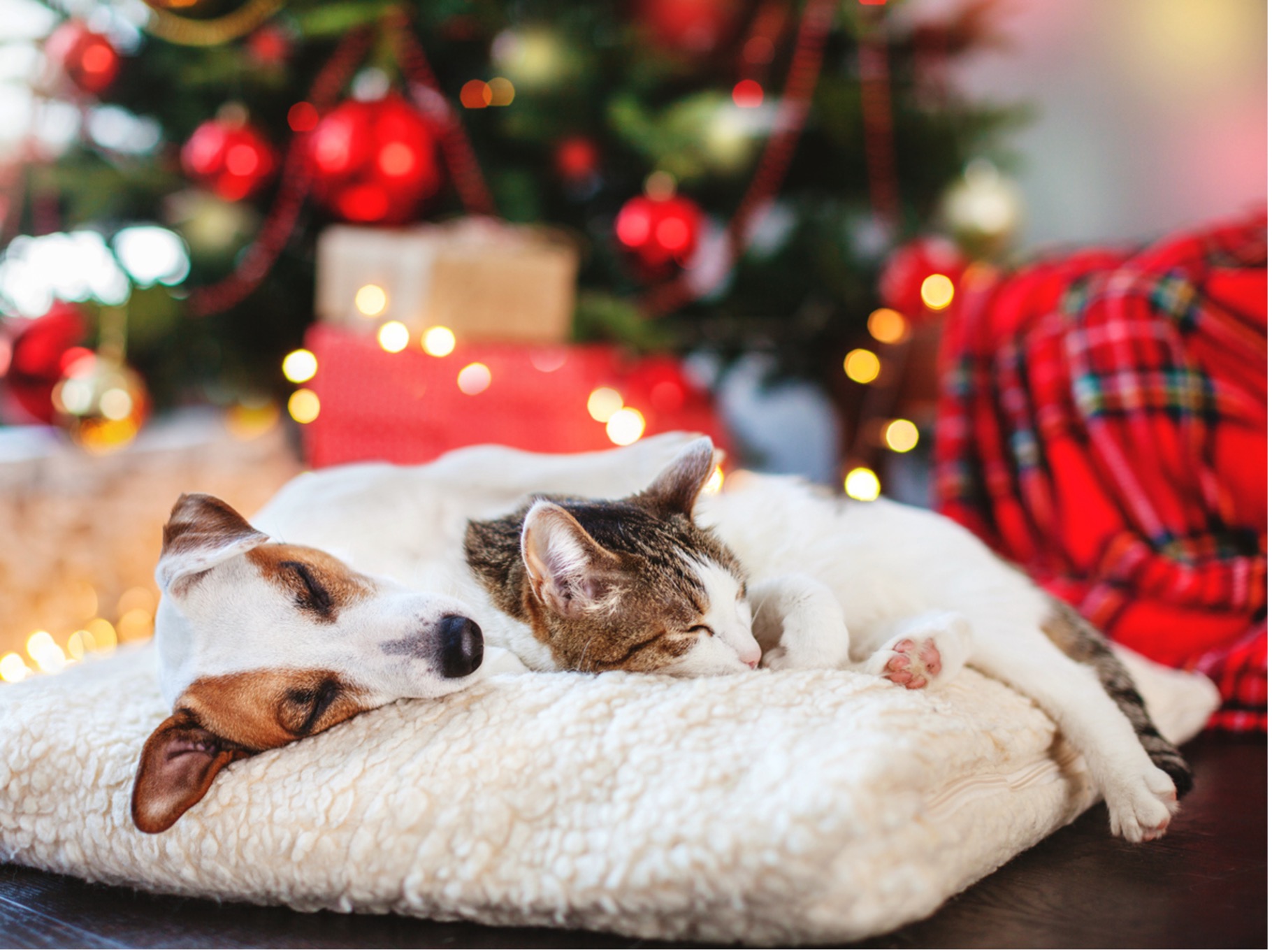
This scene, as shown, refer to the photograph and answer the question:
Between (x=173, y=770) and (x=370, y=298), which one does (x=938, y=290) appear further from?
(x=173, y=770)

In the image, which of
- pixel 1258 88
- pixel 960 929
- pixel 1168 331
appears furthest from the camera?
pixel 1258 88

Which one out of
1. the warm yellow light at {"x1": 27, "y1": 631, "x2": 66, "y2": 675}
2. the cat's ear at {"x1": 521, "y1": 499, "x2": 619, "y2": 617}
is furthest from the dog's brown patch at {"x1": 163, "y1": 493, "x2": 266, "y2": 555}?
the warm yellow light at {"x1": 27, "y1": 631, "x2": 66, "y2": 675}

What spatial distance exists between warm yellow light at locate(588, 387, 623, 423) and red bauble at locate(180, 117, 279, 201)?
0.91 m

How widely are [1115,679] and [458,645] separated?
65 centimetres

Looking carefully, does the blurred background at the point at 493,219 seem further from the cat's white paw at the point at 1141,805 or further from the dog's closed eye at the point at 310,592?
the dog's closed eye at the point at 310,592

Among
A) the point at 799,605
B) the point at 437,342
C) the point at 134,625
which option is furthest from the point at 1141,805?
the point at 134,625

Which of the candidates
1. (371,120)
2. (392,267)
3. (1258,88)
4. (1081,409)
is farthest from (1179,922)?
(1258,88)

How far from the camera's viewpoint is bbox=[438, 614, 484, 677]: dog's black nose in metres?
0.76

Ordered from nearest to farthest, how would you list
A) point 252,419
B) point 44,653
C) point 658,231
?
1. point 44,653
2. point 658,231
3. point 252,419

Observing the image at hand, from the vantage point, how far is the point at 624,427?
82.4 inches

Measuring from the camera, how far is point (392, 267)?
2031 millimetres

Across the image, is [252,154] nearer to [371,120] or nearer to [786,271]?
[371,120]

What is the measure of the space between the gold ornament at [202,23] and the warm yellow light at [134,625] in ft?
4.17

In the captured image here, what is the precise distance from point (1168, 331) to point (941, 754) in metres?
1.03
